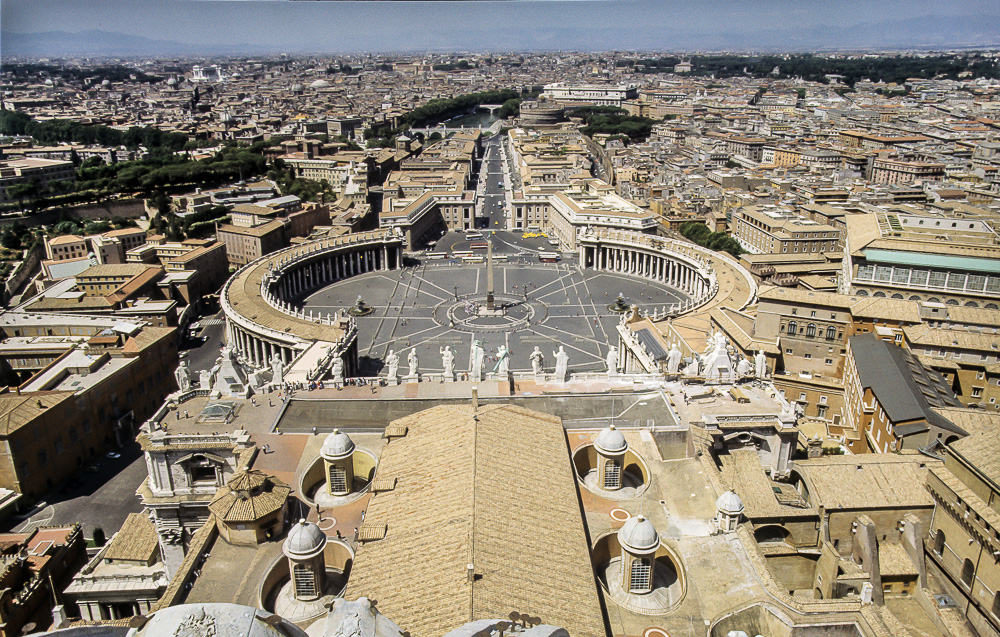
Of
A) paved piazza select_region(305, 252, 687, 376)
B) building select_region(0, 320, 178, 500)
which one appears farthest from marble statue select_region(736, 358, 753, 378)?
building select_region(0, 320, 178, 500)

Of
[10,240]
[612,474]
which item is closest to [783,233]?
[612,474]

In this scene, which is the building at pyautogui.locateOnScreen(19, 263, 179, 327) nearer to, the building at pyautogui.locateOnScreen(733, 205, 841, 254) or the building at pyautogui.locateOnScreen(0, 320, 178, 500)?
the building at pyautogui.locateOnScreen(0, 320, 178, 500)

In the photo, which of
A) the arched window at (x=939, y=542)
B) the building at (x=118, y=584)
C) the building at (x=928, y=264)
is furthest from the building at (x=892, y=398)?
the building at (x=118, y=584)

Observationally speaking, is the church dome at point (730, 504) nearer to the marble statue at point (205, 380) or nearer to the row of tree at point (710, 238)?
the marble statue at point (205, 380)

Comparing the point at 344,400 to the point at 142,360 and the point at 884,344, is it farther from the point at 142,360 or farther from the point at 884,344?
the point at 884,344

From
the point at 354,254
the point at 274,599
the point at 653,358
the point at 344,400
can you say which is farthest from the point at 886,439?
the point at 354,254
